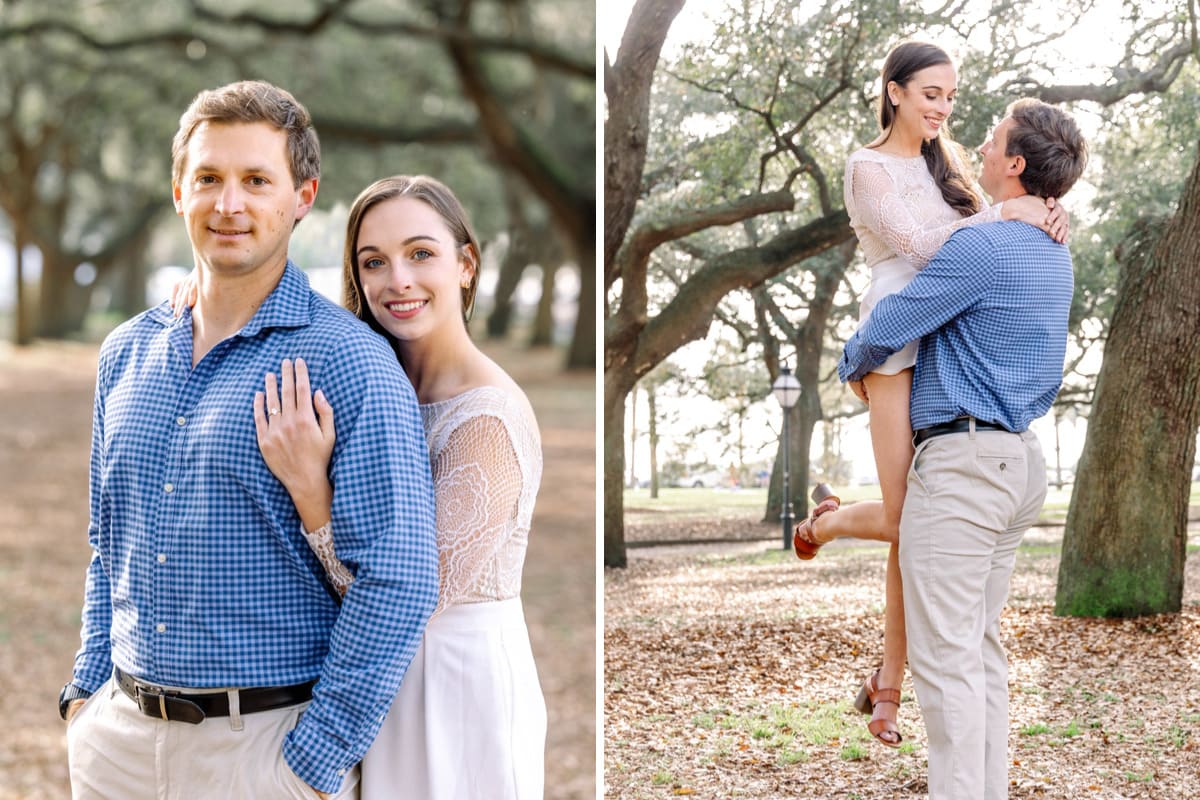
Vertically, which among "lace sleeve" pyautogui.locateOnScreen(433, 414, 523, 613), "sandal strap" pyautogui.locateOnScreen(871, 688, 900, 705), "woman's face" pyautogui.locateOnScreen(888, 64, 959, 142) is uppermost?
"woman's face" pyautogui.locateOnScreen(888, 64, 959, 142)

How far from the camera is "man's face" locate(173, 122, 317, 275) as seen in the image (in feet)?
6.63

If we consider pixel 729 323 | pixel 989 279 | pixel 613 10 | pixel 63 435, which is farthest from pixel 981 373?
pixel 63 435

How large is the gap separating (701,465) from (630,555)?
0.42 meters

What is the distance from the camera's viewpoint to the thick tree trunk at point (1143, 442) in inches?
141

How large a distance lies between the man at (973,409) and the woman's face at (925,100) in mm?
154

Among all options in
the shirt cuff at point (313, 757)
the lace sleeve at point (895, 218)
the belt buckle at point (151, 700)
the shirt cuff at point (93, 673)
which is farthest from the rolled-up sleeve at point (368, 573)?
the lace sleeve at point (895, 218)

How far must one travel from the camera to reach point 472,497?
2068 mm

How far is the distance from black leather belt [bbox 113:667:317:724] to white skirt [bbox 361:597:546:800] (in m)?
0.18

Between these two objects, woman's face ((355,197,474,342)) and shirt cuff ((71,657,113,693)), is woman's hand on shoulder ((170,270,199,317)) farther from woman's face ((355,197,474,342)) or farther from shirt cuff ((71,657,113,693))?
shirt cuff ((71,657,113,693))

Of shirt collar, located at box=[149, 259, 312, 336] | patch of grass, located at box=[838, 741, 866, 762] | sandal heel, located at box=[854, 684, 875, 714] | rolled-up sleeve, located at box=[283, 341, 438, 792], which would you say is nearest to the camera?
rolled-up sleeve, located at box=[283, 341, 438, 792]

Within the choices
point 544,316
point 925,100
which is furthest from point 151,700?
point 544,316

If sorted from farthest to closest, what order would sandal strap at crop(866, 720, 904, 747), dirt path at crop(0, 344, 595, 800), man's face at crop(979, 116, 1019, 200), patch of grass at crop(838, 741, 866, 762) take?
dirt path at crop(0, 344, 595, 800)
patch of grass at crop(838, 741, 866, 762)
sandal strap at crop(866, 720, 904, 747)
man's face at crop(979, 116, 1019, 200)

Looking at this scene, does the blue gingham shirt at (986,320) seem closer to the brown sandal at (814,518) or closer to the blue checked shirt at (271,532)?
the brown sandal at (814,518)

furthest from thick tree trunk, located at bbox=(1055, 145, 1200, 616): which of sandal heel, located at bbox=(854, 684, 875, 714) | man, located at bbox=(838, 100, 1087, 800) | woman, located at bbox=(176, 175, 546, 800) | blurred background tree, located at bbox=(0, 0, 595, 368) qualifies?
blurred background tree, located at bbox=(0, 0, 595, 368)
